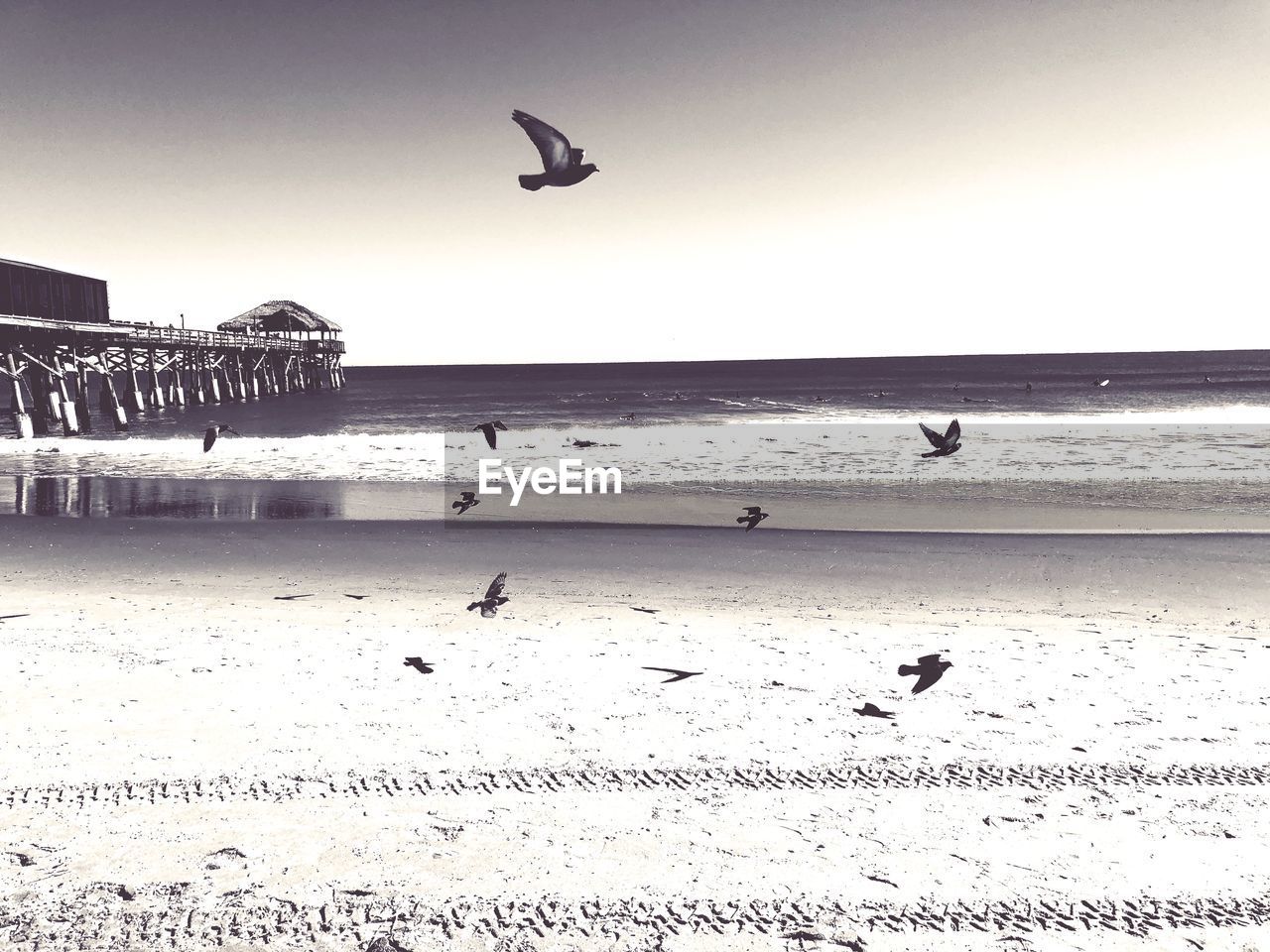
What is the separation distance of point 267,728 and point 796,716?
3.12m

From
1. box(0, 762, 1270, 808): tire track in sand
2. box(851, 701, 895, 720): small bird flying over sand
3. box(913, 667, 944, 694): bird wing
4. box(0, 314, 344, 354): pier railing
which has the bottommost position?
box(0, 762, 1270, 808): tire track in sand

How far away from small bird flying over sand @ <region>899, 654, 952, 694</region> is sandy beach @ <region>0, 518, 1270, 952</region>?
125 mm

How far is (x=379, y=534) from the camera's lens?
37.0ft

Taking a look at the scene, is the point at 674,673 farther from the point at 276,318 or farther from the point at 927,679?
the point at 276,318

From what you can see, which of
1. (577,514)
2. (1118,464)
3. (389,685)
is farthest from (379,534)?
(1118,464)

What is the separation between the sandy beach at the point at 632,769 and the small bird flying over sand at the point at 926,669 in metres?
0.13

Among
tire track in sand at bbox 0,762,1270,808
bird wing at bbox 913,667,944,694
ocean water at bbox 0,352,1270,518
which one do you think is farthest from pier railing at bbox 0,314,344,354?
bird wing at bbox 913,667,944,694

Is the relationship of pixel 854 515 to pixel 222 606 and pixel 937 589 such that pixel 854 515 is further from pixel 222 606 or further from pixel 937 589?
pixel 222 606

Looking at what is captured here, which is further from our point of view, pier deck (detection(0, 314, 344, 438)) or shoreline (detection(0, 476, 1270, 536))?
pier deck (detection(0, 314, 344, 438))

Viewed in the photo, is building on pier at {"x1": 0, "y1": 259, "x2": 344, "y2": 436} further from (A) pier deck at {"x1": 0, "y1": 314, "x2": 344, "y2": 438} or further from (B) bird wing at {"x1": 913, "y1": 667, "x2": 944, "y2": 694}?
(B) bird wing at {"x1": 913, "y1": 667, "x2": 944, "y2": 694}

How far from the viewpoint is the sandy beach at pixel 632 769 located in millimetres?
3160

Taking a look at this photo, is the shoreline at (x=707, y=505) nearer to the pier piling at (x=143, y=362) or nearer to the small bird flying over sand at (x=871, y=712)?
the small bird flying over sand at (x=871, y=712)

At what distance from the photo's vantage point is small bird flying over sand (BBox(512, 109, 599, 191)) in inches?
228

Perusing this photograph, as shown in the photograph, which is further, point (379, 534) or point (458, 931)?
point (379, 534)
